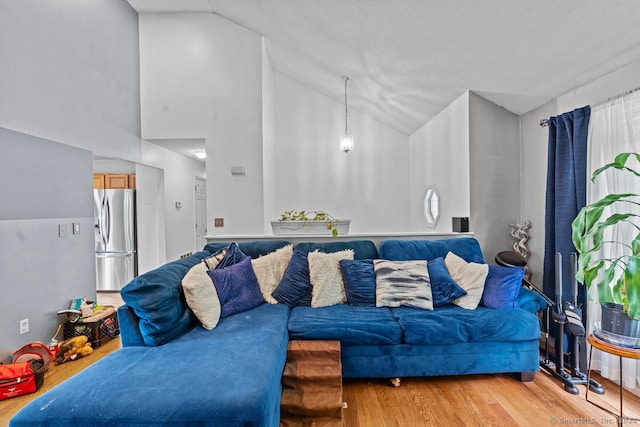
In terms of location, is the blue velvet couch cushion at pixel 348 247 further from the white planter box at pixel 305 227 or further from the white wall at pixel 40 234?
the white wall at pixel 40 234

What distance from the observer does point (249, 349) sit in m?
1.78

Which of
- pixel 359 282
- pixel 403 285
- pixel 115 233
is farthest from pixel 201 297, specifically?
pixel 115 233

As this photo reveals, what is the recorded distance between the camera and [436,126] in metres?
4.40

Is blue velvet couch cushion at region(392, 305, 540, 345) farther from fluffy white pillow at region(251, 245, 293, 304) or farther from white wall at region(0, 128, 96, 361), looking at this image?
white wall at region(0, 128, 96, 361)

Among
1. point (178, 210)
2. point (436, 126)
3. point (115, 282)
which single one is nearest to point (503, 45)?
point (436, 126)

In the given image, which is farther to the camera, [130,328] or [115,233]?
[115,233]

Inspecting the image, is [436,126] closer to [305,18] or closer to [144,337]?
[305,18]

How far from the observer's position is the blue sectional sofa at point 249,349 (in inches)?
51.2

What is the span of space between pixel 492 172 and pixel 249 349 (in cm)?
293

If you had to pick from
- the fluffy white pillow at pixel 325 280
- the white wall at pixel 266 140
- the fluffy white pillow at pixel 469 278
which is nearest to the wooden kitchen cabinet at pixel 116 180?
the white wall at pixel 266 140

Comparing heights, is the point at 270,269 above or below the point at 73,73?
below

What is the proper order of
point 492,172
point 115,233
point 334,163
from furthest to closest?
point 334,163
point 115,233
point 492,172

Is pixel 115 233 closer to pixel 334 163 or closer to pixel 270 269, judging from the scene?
pixel 270 269

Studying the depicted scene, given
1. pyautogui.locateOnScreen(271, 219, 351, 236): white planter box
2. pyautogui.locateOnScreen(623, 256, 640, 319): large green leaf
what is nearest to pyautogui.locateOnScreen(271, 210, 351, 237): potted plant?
pyautogui.locateOnScreen(271, 219, 351, 236): white planter box
